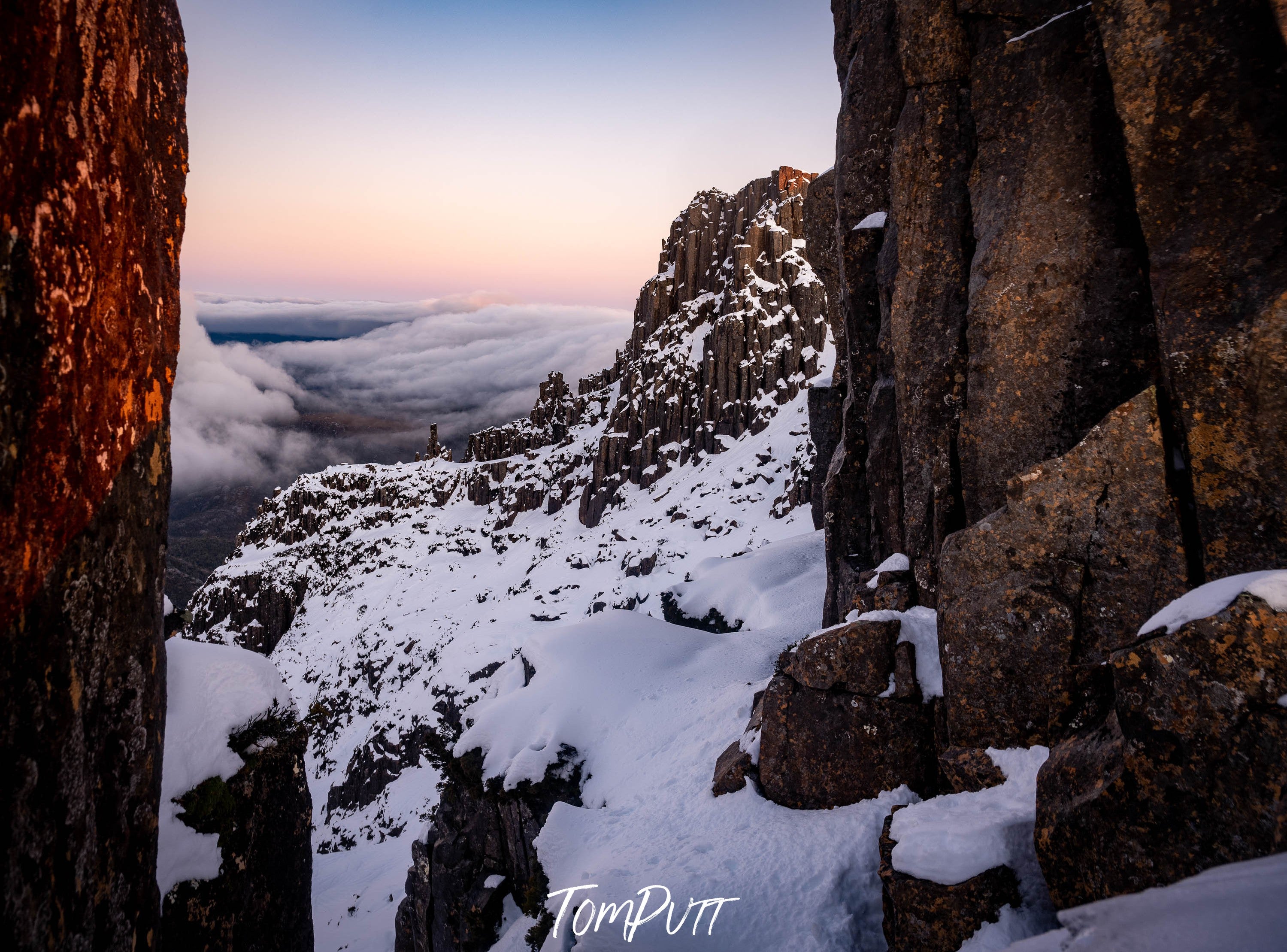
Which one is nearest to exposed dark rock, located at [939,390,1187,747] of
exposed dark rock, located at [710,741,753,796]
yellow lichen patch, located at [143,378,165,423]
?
exposed dark rock, located at [710,741,753,796]

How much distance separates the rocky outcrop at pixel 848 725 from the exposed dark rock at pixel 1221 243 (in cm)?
377

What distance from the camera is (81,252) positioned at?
11.6 ft

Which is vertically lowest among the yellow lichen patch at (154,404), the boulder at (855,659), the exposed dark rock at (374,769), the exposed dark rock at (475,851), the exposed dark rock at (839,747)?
the exposed dark rock at (374,769)

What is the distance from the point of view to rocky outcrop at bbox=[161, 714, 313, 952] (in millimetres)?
5508

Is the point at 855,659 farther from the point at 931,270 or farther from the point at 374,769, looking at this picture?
the point at 374,769

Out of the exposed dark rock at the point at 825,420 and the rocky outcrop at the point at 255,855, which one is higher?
the exposed dark rock at the point at 825,420

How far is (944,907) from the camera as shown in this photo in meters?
5.18

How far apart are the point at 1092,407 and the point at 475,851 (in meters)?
16.6

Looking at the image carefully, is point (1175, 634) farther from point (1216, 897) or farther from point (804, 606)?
point (804, 606)

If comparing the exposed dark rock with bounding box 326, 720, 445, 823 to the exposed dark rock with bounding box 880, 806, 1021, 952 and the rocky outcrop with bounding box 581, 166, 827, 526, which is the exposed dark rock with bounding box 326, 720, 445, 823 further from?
the exposed dark rock with bounding box 880, 806, 1021, 952

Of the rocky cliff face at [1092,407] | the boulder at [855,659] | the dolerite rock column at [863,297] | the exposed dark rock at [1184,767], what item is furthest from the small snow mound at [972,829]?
the dolerite rock column at [863,297]

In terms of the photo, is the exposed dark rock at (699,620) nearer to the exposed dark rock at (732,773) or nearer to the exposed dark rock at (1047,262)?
the exposed dark rock at (732,773)

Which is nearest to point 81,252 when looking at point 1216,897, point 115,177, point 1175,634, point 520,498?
point 115,177

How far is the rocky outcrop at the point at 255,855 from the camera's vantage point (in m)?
5.51
